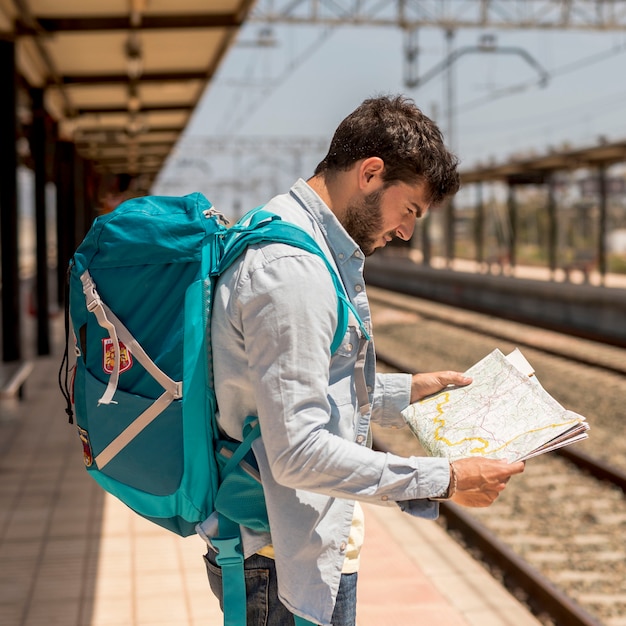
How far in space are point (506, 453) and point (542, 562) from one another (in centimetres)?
416

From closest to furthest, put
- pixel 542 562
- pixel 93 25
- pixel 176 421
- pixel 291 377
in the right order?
pixel 291 377 < pixel 176 421 < pixel 542 562 < pixel 93 25

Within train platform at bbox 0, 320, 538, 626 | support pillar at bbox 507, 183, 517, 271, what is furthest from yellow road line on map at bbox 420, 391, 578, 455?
support pillar at bbox 507, 183, 517, 271

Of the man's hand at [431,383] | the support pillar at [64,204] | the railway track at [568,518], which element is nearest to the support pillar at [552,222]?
the railway track at [568,518]

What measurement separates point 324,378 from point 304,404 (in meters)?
0.06

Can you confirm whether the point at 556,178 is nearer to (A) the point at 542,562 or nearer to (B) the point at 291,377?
(A) the point at 542,562

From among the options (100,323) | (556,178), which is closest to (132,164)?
(556,178)

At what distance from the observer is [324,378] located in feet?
5.84

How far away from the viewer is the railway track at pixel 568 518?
512cm

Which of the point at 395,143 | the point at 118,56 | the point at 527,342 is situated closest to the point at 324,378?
the point at 395,143

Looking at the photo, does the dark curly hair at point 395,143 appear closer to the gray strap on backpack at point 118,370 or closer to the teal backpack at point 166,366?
the teal backpack at point 166,366

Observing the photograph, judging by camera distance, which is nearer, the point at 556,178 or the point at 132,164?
the point at 556,178

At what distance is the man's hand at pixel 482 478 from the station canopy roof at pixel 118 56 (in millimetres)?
6425

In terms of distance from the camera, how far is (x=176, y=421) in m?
1.90

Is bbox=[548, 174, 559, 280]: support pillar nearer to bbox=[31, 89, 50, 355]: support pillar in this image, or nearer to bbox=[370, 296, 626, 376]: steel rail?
bbox=[370, 296, 626, 376]: steel rail
